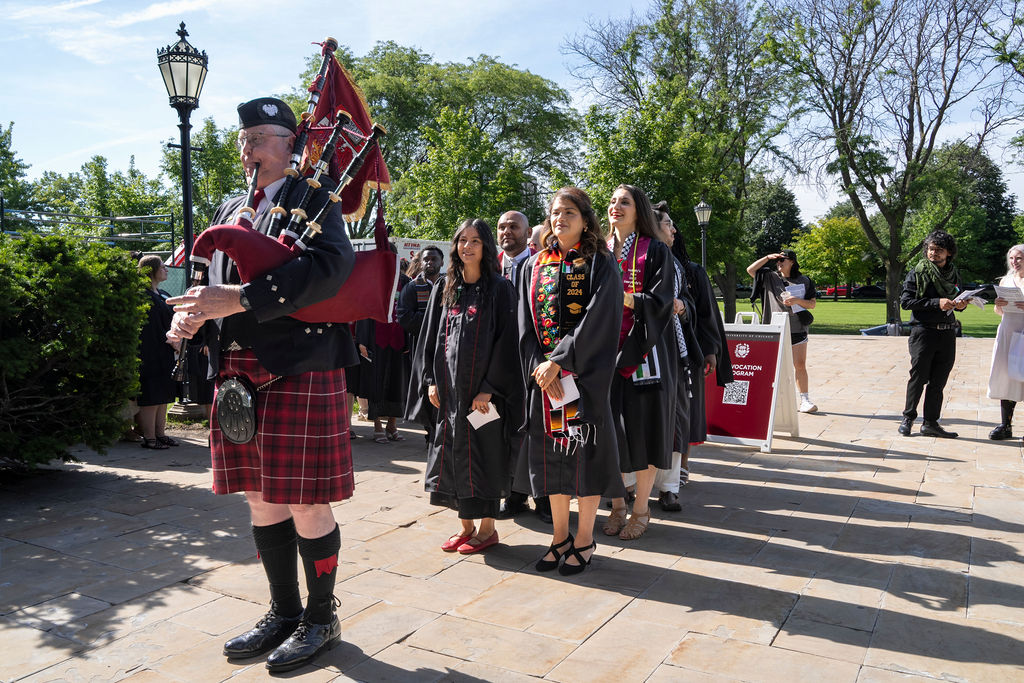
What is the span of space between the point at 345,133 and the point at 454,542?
7.86 feet

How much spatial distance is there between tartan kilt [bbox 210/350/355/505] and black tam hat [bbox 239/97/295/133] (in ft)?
2.99

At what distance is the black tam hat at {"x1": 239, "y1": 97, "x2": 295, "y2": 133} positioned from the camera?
2.97 m

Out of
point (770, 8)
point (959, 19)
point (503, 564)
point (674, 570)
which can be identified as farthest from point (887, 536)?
point (770, 8)

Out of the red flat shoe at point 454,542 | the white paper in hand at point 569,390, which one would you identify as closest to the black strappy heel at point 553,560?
the red flat shoe at point 454,542

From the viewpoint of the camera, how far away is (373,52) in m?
42.3

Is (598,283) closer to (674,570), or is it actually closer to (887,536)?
(674,570)

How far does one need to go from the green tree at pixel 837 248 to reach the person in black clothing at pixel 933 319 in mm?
56247

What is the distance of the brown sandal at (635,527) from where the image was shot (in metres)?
4.61

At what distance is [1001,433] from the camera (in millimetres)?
7820

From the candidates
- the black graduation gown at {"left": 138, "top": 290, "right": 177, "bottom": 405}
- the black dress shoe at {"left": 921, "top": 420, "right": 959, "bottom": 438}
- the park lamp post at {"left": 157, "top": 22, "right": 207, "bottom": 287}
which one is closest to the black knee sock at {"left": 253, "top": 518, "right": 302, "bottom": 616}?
the black graduation gown at {"left": 138, "top": 290, "right": 177, "bottom": 405}

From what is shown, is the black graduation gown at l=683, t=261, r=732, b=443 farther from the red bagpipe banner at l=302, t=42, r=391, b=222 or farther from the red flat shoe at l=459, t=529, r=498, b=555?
the red bagpipe banner at l=302, t=42, r=391, b=222

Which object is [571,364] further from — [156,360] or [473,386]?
[156,360]

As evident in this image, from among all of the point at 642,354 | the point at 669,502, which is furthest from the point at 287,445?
the point at 669,502

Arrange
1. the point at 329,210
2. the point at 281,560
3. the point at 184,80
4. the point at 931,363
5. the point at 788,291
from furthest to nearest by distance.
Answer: the point at 788,291
the point at 184,80
the point at 931,363
the point at 281,560
the point at 329,210
